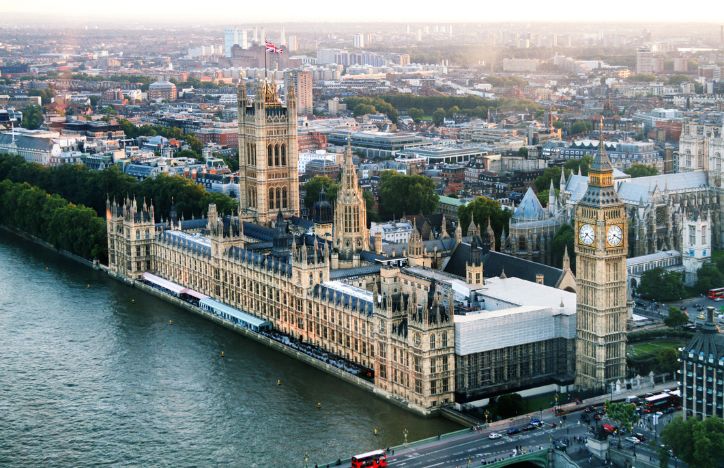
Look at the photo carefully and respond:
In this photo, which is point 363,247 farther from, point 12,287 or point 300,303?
point 12,287

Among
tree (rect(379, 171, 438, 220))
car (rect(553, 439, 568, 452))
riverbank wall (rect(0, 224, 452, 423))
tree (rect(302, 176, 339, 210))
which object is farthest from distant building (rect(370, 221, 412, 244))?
car (rect(553, 439, 568, 452))

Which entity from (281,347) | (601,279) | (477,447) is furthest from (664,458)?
(281,347)

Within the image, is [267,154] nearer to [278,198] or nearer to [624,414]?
[278,198]

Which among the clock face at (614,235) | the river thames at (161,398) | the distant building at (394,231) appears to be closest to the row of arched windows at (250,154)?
the distant building at (394,231)

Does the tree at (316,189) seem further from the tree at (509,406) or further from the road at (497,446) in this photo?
→ the road at (497,446)

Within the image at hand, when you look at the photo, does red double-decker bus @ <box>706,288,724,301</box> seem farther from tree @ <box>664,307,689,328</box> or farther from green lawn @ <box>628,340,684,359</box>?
green lawn @ <box>628,340,684,359</box>

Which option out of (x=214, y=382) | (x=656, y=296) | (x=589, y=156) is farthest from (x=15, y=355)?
(x=589, y=156)
